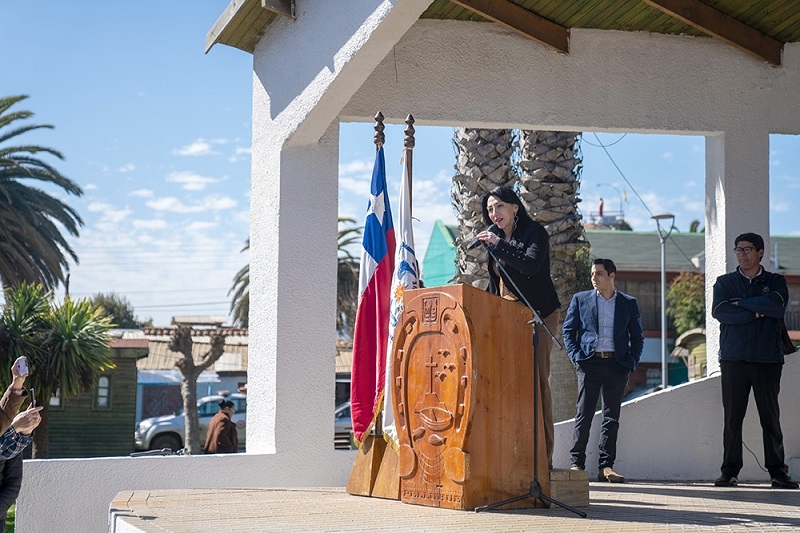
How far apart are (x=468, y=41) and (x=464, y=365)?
404cm

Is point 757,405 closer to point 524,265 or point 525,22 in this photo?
point 524,265

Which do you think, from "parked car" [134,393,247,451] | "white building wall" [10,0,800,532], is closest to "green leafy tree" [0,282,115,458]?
"white building wall" [10,0,800,532]

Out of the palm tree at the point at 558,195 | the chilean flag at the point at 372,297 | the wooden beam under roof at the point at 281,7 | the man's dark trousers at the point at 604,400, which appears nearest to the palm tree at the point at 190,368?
the palm tree at the point at 558,195

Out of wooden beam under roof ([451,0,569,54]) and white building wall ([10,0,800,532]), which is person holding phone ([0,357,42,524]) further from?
wooden beam under roof ([451,0,569,54])

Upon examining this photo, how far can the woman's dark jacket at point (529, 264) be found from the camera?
579cm

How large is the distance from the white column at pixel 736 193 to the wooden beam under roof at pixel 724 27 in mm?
646

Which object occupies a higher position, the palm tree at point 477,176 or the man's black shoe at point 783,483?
the palm tree at point 477,176

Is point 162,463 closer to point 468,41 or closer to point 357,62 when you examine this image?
point 357,62

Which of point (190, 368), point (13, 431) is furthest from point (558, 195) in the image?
point (190, 368)

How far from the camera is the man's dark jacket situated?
7484 mm

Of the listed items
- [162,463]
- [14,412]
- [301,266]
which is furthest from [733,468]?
[14,412]

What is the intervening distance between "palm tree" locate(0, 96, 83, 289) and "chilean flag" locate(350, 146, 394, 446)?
1759 cm

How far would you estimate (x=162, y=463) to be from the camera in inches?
298

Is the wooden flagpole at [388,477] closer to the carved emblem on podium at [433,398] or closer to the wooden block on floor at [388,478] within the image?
the wooden block on floor at [388,478]
